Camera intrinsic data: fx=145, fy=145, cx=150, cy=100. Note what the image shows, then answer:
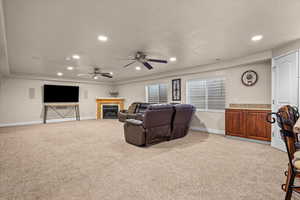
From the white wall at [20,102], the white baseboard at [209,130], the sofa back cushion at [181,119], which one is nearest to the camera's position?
the sofa back cushion at [181,119]

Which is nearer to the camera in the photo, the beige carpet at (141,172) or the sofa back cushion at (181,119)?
the beige carpet at (141,172)

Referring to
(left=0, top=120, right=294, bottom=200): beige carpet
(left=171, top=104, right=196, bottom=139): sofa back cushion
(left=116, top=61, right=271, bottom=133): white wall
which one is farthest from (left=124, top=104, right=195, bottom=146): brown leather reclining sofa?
(left=116, top=61, right=271, bottom=133): white wall

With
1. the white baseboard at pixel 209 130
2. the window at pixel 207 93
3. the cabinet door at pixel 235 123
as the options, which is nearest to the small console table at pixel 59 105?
the window at pixel 207 93

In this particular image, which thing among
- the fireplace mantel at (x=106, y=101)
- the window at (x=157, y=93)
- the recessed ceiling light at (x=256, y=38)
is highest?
the recessed ceiling light at (x=256, y=38)

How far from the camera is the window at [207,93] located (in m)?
5.36

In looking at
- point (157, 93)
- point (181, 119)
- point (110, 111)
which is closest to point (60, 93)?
point (110, 111)

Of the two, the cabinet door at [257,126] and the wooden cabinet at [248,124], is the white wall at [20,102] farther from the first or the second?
the cabinet door at [257,126]

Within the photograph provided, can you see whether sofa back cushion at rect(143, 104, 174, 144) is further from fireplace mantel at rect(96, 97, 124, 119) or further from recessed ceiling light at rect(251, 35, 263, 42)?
fireplace mantel at rect(96, 97, 124, 119)

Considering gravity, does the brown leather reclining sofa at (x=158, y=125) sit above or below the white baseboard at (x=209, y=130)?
above

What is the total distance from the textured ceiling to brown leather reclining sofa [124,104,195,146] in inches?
63.6

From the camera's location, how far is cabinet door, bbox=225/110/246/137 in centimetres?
426

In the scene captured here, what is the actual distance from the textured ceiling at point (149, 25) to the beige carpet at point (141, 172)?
2.46 meters

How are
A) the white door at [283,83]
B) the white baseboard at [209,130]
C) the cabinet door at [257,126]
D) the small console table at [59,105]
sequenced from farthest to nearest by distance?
the small console table at [59,105] → the white baseboard at [209,130] → the cabinet door at [257,126] → the white door at [283,83]

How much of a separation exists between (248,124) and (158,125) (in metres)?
2.62
